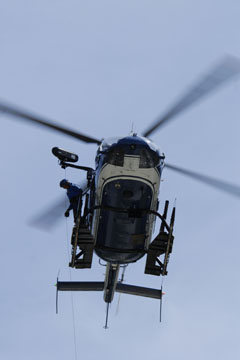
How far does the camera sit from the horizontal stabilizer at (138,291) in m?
22.9

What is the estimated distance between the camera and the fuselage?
1897 centimetres

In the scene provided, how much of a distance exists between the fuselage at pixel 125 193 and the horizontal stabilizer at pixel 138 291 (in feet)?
10.9

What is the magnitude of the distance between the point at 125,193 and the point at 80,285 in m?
5.69

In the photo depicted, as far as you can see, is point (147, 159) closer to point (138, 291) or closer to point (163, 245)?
point (163, 245)

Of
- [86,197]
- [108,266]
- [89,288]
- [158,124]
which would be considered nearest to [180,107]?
[158,124]

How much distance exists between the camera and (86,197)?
2105 cm

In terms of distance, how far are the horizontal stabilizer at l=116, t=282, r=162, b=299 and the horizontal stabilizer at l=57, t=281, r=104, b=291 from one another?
0.70m

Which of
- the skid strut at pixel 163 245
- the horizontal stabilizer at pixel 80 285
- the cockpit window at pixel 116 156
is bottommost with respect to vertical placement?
the horizontal stabilizer at pixel 80 285

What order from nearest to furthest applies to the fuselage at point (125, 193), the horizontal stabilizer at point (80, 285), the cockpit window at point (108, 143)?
the fuselage at point (125, 193)
the cockpit window at point (108, 143)
the horizontal stabilizer at point (80, 285)

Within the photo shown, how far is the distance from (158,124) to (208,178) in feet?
7.48

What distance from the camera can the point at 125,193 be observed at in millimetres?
19047

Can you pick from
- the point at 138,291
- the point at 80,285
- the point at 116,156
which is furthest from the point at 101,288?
the point at 116,156

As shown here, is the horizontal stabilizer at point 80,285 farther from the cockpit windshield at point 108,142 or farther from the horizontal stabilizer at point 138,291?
the cockpit windshield at point 108,142

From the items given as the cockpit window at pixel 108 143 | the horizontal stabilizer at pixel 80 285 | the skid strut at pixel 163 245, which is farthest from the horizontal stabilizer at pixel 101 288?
the cockpit window at pixel 108 143
